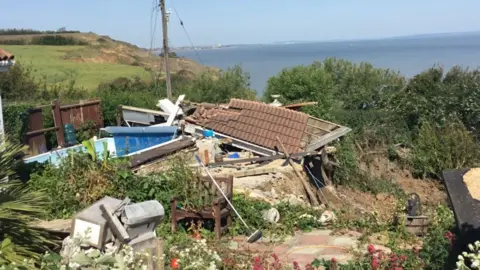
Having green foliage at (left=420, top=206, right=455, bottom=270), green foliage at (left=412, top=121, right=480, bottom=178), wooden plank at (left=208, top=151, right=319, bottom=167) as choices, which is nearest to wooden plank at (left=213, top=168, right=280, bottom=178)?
wooden plank at (left=208, top=151, right=319, bottom=167)

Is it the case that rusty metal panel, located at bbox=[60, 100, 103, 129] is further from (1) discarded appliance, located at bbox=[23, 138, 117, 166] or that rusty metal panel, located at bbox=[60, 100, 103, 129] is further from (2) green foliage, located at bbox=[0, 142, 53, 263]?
(2) green foliage, located at bbox=[0, 142, 53, 263]

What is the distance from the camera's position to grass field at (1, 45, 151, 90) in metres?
41.3

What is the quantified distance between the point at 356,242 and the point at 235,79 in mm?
18837

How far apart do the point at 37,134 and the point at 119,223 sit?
12131 mm

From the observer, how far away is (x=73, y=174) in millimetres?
9781

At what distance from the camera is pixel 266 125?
51.6ft

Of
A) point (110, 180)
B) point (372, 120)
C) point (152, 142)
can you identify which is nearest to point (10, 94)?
point (152, 142)

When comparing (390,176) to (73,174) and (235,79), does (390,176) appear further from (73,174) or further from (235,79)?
(73,174)

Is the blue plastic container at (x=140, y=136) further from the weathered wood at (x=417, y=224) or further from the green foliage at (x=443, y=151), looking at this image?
the green foliage at (x=443, y=151)

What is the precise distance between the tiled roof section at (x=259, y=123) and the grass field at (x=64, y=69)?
23.2 m

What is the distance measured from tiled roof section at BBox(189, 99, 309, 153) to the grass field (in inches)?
913

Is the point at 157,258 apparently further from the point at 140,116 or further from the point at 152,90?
the point at 152,90

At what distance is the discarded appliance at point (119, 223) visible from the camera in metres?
5.23

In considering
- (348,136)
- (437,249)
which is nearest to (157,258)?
(437,249)
